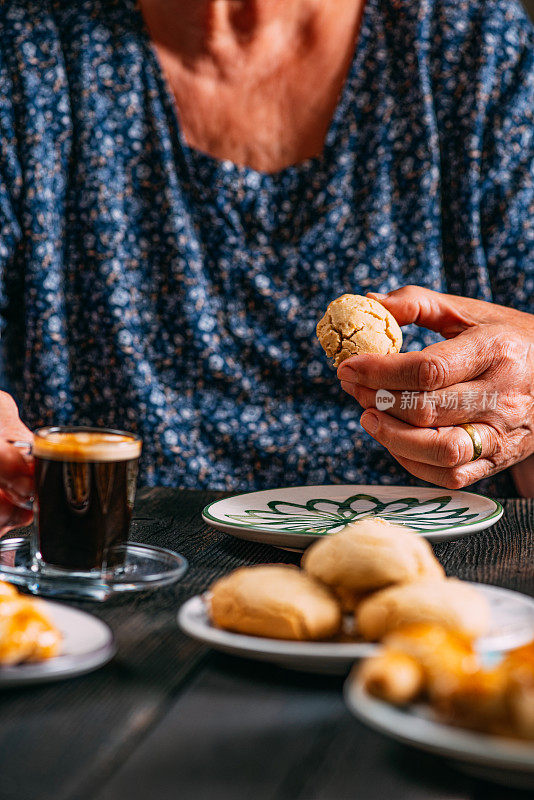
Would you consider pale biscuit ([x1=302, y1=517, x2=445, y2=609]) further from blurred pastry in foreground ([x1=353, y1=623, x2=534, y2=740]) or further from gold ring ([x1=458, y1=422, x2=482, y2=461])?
gold ring ([x1=458, y1=422, x2=482, y2=461])

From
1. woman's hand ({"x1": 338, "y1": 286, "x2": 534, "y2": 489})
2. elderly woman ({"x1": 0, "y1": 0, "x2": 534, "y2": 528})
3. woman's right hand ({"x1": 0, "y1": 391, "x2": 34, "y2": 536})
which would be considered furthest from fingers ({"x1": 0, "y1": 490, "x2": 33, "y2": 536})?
elderly woman ({"x1": 0, "y1": 0, "x2": 534, "y2": 528})

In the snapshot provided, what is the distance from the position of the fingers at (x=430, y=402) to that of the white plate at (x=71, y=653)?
51 cm

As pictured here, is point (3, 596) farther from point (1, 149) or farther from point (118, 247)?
point (1, 149)

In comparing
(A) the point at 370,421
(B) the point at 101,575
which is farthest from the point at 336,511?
(B) the point at 101,575

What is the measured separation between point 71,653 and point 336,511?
50cm

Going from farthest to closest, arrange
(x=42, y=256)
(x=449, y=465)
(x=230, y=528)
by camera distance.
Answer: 1. (x=42, y=256)
2. (x=449, y=465)
3. (x=230, y=528)

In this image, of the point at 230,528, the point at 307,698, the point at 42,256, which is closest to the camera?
the point at 307,698

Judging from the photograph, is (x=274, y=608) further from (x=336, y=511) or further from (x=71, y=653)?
(x=336, y=511)

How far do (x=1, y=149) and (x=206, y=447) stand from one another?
66 centimetres

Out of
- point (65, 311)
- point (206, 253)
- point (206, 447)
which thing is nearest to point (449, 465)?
point (206, 447)

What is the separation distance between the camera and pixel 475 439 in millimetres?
1029

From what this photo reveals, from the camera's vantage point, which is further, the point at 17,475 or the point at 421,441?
the point at 421,441

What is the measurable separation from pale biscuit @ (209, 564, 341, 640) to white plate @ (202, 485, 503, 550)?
0.25 m

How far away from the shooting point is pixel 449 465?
1.00 metres
